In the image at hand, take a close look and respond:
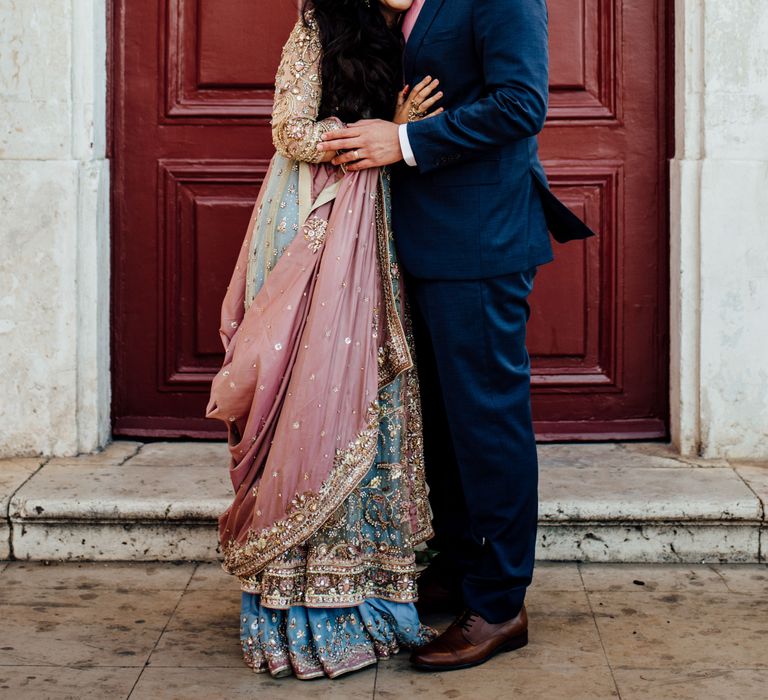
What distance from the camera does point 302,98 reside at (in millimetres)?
3119

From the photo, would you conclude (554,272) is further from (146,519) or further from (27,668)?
(27,668)

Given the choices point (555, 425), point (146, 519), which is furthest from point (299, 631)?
point (555, 425)

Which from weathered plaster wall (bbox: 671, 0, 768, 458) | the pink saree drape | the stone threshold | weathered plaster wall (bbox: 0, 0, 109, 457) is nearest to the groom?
the pink saree drape

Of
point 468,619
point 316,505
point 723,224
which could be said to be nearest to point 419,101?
point 316,505

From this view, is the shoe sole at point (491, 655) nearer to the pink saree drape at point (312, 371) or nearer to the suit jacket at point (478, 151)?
the pink saree drape at point (312, 371)

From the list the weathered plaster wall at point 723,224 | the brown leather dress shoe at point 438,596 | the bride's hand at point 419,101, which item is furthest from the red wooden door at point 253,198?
the bride's hand at point 419,101

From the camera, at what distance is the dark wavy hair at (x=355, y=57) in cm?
309

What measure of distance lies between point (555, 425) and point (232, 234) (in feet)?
4.57

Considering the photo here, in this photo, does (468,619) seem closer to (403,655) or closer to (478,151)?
(403,655)

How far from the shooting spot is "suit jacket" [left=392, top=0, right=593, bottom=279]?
3.00 m

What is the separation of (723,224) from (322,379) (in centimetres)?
185

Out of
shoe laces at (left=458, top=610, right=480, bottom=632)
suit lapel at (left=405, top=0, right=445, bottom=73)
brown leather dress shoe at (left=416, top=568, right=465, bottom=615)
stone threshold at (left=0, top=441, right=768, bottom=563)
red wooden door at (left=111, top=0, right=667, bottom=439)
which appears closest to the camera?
suit lapel at (left=405, top=0, right=445, bottom=73)

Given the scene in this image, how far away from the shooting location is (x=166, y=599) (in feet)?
12.1

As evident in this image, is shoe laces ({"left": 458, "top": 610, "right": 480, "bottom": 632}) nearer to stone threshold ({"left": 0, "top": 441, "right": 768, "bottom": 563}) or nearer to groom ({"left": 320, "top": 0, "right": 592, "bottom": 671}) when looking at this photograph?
groom ({"left": 320, "top": 0, "right": 592, "bottom": 671})
